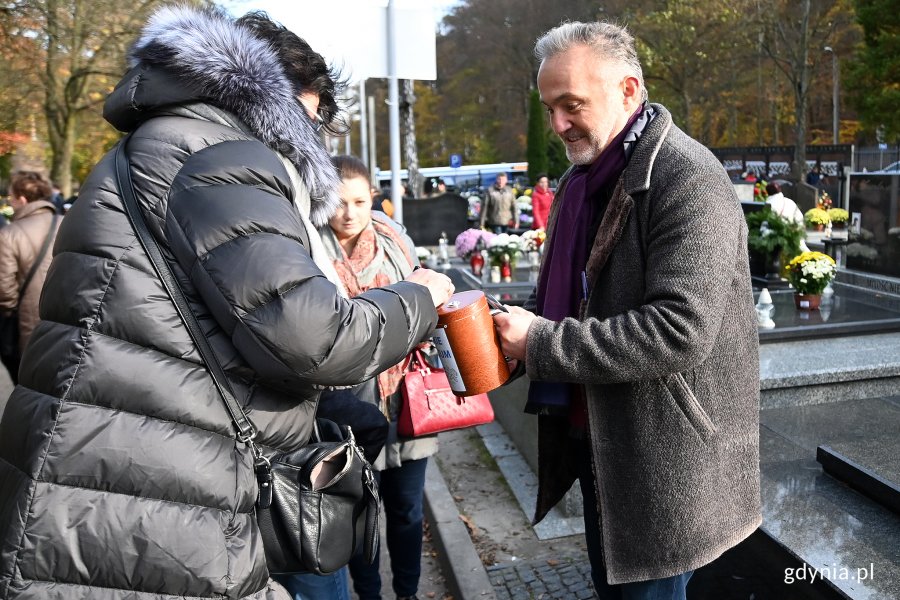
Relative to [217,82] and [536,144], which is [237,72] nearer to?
[217,82]

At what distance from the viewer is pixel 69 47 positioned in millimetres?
18188

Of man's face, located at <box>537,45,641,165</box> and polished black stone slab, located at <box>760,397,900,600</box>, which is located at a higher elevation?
man's face, located at <box>537,45,641,165</box>

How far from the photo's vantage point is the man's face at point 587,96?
2.14 m

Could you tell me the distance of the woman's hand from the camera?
83.9 inches

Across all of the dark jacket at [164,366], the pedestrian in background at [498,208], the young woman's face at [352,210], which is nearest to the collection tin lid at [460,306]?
the dark jacket at [164,366]

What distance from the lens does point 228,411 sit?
1688mm

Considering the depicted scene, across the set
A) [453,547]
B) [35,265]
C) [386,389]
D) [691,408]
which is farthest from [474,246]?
[691,408]

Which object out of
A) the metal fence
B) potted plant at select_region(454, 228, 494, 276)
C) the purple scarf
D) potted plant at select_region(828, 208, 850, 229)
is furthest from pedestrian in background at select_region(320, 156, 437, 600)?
the metal fence

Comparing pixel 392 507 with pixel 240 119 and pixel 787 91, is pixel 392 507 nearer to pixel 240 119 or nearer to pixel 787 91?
pixel 240 119

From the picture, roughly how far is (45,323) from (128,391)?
27cm

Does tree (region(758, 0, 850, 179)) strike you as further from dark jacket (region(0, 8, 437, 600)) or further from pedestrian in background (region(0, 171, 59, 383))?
dark jacket (region(0, 8, 437, 600))

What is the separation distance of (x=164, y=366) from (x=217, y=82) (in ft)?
2.04

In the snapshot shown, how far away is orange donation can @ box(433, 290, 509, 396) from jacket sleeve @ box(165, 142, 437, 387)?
17.5 inches

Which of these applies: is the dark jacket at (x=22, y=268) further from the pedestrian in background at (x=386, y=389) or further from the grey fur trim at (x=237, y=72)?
the grey fur trim at (x=237, y=72)
